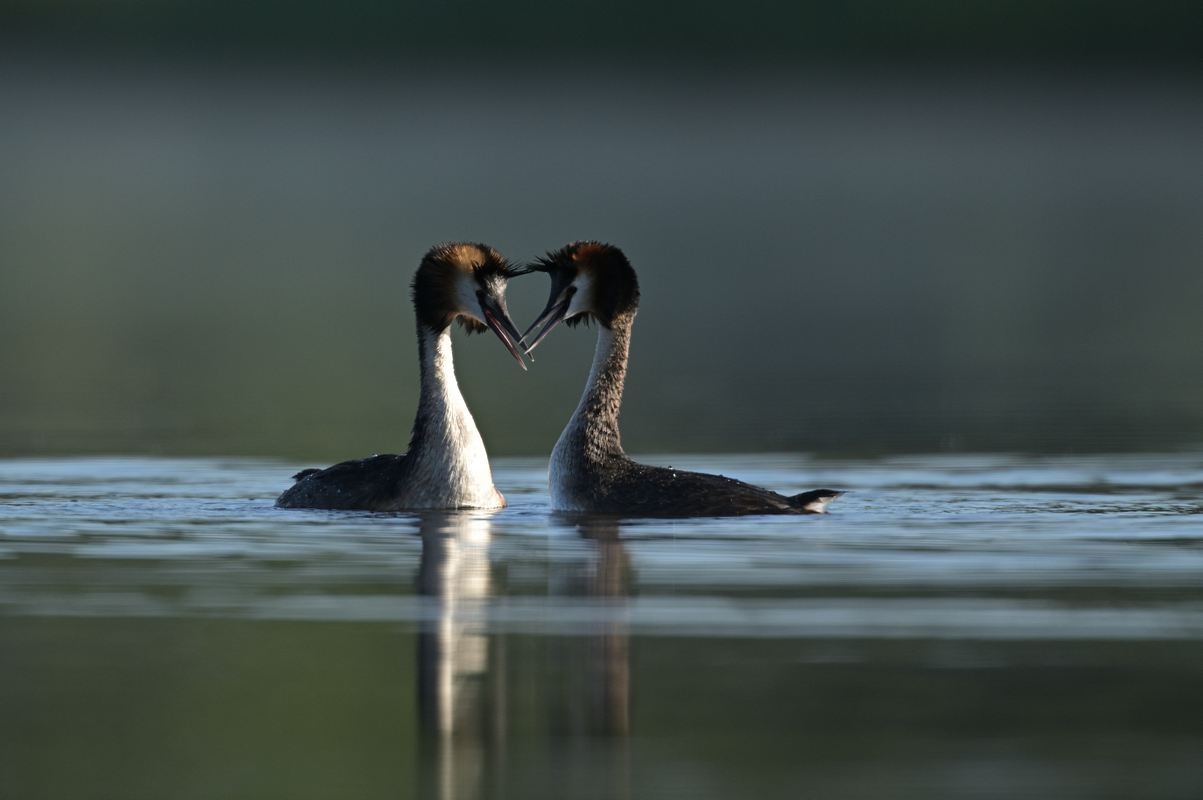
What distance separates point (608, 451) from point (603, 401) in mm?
467

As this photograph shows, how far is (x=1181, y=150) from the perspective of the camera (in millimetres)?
99688

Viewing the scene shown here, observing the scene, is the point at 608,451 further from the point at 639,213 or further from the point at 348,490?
the point at 639,213

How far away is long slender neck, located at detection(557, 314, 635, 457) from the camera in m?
16.8

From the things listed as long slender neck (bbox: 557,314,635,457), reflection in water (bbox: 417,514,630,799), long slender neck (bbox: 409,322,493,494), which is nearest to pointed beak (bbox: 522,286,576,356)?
long slender neck (bbox: 557,314,635,457)

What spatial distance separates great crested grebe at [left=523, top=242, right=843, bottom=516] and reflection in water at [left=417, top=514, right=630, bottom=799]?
197 cm

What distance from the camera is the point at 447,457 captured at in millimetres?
16469

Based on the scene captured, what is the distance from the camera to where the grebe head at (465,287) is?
16.8m

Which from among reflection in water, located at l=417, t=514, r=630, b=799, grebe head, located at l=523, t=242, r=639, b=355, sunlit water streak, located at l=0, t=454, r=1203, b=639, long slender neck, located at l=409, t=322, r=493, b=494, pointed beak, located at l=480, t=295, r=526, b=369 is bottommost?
reflection in water, located at l=417, t=514, r=630, b=799

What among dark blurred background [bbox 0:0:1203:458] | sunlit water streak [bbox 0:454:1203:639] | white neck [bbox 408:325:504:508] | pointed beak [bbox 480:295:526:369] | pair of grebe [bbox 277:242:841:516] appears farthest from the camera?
dark blurred background [bbox 0:0:1203:458]

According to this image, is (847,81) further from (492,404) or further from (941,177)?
(492,404)

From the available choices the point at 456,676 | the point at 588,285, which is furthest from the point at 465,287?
the point at 456,676

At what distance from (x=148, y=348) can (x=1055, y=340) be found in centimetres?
1034

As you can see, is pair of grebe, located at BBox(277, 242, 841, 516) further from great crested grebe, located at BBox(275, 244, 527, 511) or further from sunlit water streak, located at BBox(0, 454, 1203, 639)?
sunlit water streak, located at BBox(0, 454, 1203, 639)

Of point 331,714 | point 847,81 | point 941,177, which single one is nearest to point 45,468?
point 331,714
